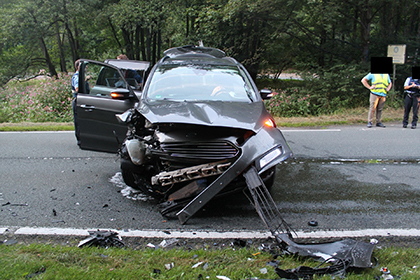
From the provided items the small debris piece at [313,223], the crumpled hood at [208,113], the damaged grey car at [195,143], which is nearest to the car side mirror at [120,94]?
the damaged grey car at [195,143]

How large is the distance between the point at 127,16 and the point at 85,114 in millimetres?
14340

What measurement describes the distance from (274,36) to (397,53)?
574cm

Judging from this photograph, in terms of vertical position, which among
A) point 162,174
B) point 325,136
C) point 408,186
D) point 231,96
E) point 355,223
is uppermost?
point 231,96

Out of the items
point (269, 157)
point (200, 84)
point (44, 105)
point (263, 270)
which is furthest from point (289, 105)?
point (263, 270)

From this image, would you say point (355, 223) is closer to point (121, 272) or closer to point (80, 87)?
point (121, 272)

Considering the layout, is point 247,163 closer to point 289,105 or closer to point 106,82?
point 106,82

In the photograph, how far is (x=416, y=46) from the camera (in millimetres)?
15195

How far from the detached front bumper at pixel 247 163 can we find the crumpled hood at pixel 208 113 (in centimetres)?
20

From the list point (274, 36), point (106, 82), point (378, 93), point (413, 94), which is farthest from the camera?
point (274, 36)

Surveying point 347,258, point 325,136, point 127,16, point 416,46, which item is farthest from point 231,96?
point 127,16

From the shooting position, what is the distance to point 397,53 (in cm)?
1332

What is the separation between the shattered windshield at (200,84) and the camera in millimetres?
5180

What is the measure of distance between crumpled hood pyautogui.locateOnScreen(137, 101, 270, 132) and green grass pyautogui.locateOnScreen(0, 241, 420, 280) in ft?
4.52

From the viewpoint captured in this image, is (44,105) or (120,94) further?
(44,105)
